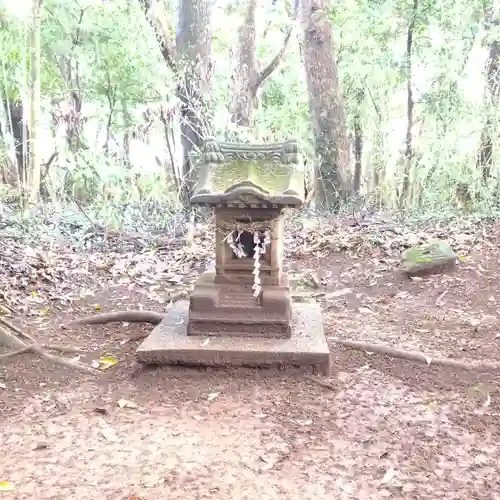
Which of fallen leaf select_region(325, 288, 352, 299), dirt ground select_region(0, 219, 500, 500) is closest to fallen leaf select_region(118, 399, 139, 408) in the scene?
dirt ground select_region(0, 219, 500, 500)

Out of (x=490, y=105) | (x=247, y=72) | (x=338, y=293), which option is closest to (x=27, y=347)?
(x=338, y=293)

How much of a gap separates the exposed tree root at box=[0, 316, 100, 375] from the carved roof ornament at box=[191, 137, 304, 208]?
5.50 feet

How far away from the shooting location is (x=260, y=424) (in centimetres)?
383

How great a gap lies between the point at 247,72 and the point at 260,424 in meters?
8.89

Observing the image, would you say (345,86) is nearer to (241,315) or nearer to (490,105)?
(490,105)

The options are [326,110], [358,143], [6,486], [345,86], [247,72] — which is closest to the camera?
[6,486]

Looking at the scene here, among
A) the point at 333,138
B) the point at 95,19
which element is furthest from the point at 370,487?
the point at 95,19

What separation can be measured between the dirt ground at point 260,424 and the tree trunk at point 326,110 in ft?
16.4

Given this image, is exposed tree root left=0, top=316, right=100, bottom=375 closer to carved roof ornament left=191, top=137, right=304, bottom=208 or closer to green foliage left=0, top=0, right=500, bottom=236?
carved roof ornament left=191, top=137, right=304, bottom=208

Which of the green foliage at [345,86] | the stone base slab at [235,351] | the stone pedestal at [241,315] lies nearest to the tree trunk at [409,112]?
the green foliage at [345,86]

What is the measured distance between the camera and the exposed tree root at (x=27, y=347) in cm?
474

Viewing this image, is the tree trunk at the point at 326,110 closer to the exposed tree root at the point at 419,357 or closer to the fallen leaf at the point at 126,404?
the exposed tree root at the point at 419,357

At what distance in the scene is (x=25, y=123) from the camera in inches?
416

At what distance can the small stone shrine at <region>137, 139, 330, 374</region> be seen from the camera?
177 inches
